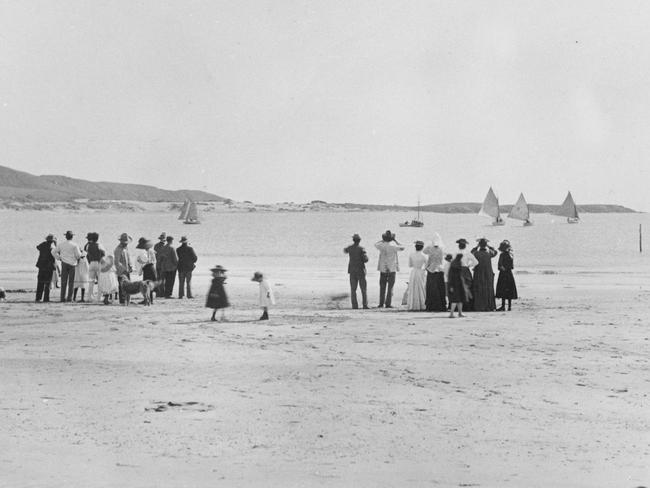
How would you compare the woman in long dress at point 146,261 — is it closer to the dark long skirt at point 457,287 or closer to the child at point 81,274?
the child at point 81,274

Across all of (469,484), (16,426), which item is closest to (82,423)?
(16,426)

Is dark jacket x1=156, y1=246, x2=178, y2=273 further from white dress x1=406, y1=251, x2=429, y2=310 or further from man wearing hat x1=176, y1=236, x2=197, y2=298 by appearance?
white dress x1=406, y1=251, x2=429, y2=310

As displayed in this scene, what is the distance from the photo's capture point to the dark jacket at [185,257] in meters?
19.9

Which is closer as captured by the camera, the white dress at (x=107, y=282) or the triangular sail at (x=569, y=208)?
the white dress at (x=107, y=282)

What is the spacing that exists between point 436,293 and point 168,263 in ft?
21.6

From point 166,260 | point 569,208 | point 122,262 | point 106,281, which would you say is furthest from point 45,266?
point 569,208

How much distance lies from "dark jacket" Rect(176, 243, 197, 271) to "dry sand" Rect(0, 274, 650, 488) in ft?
14.9

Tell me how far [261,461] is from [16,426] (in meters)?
2.52

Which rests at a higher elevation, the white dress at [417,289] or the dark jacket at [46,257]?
the dark jacket at [46,257]

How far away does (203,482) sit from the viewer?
6.29 m

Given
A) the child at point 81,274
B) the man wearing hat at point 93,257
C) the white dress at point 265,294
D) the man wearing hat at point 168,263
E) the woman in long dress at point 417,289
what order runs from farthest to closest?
the man wearing hat at point 168,263, the child at point 81,274, the man wearing hat at point 93,257, the woman in long dress at point 417,289, the white dress at point 265,294

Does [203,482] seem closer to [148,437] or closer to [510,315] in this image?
[148,437]

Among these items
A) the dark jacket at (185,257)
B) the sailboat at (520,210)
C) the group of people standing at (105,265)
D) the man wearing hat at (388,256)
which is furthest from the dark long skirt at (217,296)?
the sailboat at (520,210)

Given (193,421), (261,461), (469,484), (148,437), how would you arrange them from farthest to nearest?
(193,421) → (148,437) → (261,461) → (469,484)
